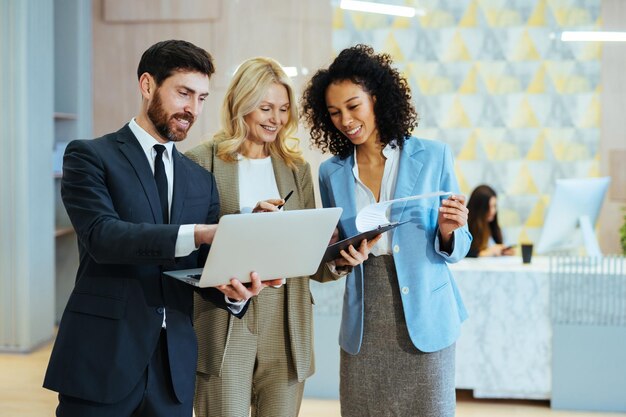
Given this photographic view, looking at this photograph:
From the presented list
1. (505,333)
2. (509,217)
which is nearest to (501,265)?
(505,333)

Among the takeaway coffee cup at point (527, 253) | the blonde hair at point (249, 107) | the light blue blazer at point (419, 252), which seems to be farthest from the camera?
the takeaway coffee cup at point (527, 253)

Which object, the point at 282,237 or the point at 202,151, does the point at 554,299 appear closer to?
the point at 202,151

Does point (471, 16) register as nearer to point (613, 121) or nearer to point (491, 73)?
point (491, 73)

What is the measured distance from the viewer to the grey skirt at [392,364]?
2246 mm

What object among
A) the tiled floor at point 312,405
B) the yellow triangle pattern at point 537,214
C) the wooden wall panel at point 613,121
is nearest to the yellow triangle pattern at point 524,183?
the yellow triangle pattern at point 537,214

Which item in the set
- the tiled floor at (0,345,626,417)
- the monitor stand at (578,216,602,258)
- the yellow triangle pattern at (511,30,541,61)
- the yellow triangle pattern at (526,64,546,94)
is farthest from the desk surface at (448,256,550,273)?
the yellow triangle pattern at (511,30,541,61)

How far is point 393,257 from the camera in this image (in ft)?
7.45

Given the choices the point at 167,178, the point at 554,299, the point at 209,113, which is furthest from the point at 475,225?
the point at 167,178

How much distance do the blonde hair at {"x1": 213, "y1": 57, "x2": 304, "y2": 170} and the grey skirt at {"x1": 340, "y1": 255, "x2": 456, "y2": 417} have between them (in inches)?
19.3

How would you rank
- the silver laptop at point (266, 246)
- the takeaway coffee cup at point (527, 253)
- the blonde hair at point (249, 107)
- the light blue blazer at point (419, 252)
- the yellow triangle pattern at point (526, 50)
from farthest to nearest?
the yellow triangle pattern at point (526, 50), the takeaway coffee cup at point (527, 253), the blonde hair at point (249, 107), the light blue blazer at point (419, 252), the silver laptop at point (266, 246)

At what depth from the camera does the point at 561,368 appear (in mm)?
4109

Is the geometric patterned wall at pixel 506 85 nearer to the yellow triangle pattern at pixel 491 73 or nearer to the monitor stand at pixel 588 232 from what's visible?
the yellow triangle pattern at pixel 491 73

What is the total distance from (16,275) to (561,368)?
3.64 m

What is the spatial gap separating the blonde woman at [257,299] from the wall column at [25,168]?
3250 mm
